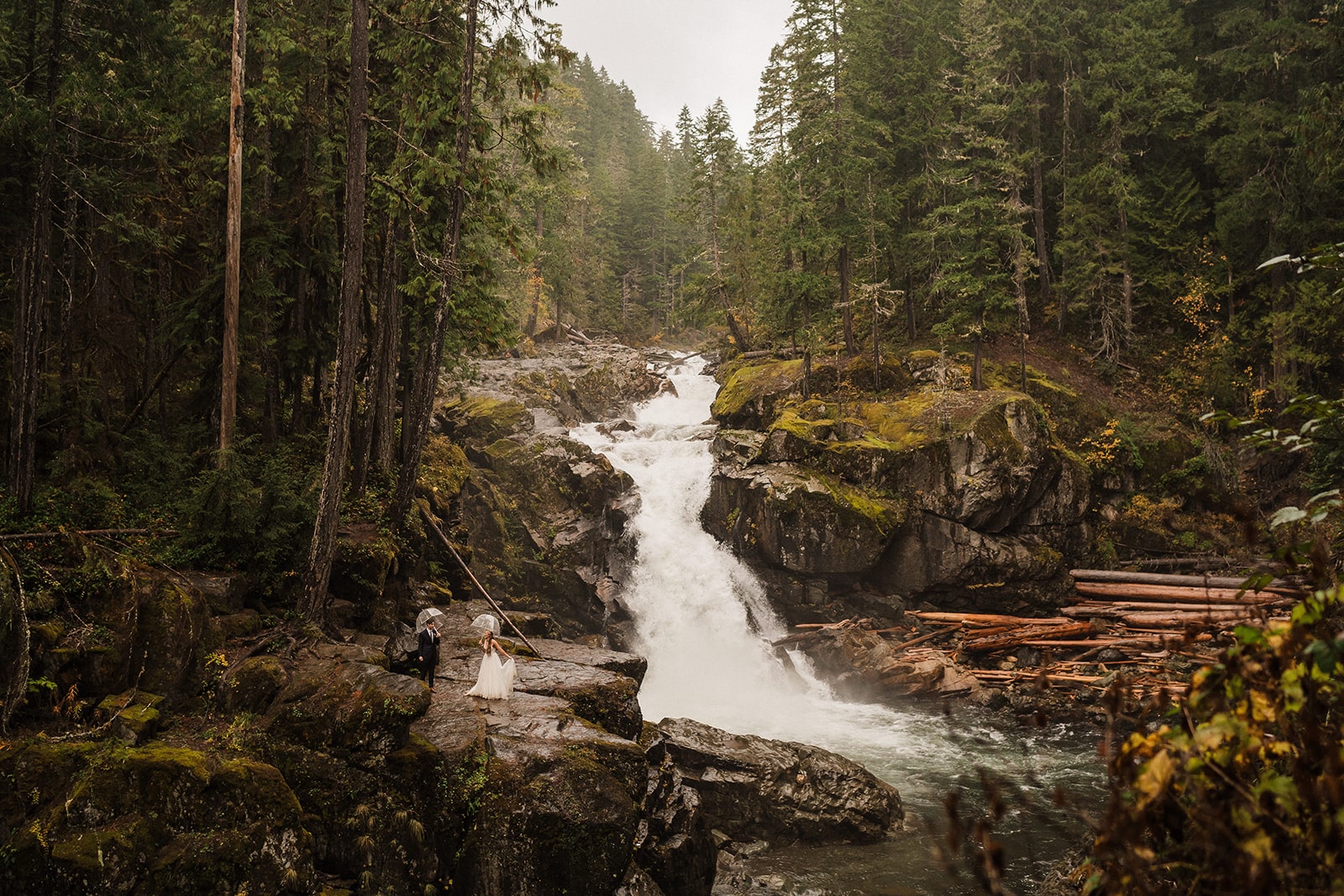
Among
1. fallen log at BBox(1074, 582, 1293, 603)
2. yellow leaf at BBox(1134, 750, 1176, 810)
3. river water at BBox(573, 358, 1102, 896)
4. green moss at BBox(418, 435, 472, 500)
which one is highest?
green moss at BBox(418, 435, 472, 500)

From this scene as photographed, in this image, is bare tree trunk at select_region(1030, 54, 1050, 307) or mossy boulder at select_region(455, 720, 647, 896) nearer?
mossy boulder at select_region(455, 720, 647, 896)

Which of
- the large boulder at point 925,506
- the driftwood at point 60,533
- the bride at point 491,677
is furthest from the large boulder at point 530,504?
the driftwood at point 60,533

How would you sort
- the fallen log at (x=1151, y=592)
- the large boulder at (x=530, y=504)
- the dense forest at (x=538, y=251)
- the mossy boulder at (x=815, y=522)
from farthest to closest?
the large boulder at (x=530, y=504)
the mossy boulder at (x=815, y=522)
the fallen log at (x=1151, y=592)
the dense forest at (x=538, y=251)

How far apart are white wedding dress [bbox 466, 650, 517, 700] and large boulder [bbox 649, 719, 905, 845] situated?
2.71 meters

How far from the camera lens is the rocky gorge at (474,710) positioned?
629 cm

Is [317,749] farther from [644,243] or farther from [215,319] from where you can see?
[644,243]

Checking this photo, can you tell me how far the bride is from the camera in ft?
31.8

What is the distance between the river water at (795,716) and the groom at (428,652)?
5475 mm

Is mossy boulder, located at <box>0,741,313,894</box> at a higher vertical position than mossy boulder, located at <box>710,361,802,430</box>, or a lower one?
lower

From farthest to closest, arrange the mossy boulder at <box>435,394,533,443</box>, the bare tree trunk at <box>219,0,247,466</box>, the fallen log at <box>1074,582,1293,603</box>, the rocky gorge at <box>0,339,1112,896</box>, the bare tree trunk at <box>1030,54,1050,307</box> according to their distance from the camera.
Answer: the bare tree trunk at <box>1030,54,1050,307</box> < the mossy boulder at <box>435,394,533,443</box> < the fallen log at <box>1074,582,1293,603</box> < the bare tree trunk at <box>219,0,247,466</box> < the rocky gorge at <box>0,339,1112,896</box>

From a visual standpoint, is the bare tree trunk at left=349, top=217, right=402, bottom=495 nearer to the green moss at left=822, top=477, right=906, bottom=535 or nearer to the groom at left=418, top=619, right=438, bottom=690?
the groom at left=418, top=619, right=438, bottom=690

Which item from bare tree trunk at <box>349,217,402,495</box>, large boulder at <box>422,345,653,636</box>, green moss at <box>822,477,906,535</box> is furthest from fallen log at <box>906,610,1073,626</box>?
bare tree trunk at <box>349,217,402,495</box>

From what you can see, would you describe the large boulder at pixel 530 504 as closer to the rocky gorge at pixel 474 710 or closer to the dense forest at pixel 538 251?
the rocky gorge at pixel 474 710

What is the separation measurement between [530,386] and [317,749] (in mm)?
22770
